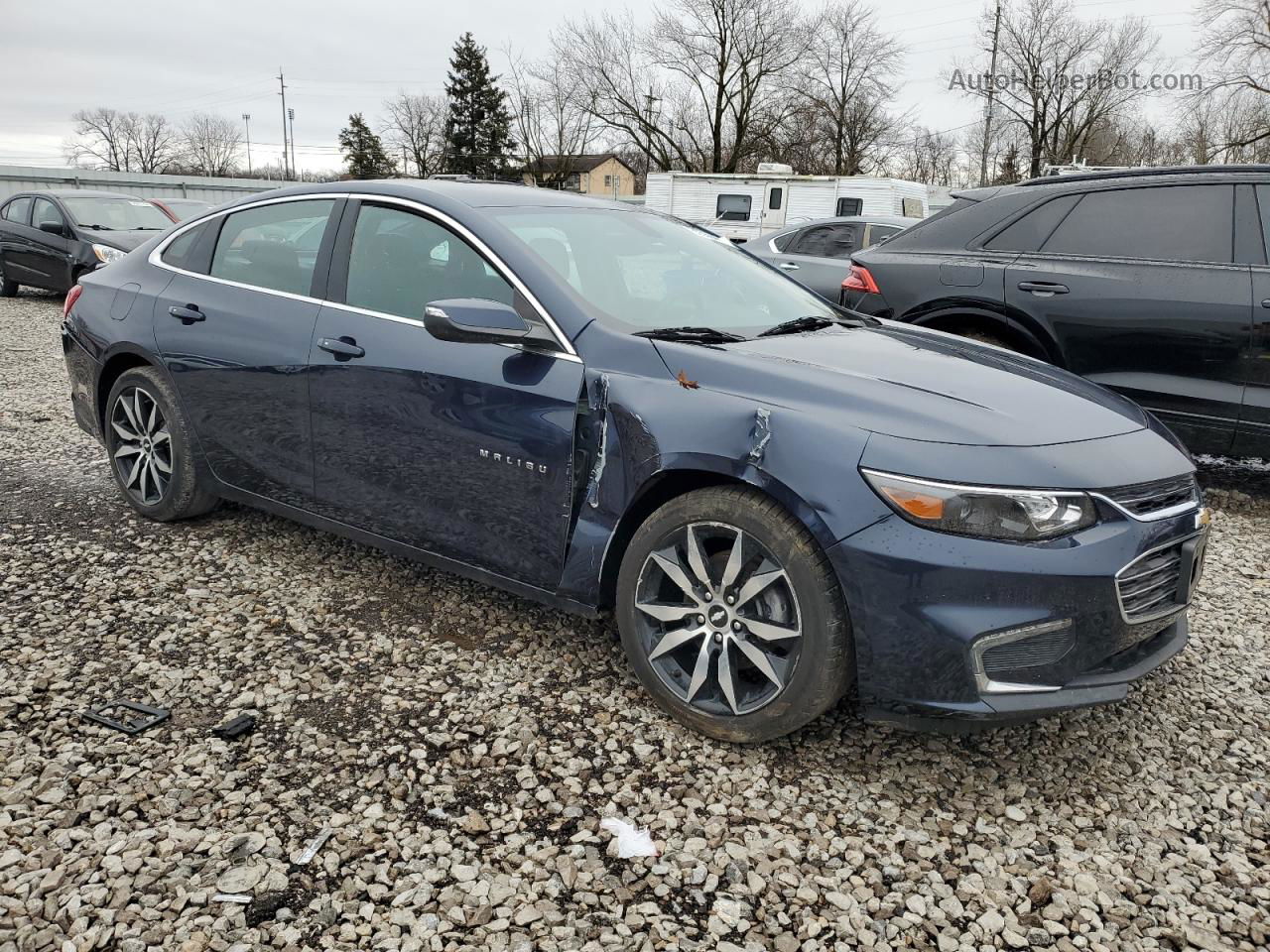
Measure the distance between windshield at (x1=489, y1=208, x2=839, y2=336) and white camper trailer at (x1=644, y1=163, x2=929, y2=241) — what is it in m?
16.3

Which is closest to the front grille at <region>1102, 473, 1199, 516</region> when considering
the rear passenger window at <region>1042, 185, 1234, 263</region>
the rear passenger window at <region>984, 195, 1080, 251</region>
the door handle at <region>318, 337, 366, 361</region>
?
the door handle at <region>318, 337, 366, 361</region>

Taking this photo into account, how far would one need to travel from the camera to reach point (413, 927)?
2.04 metres

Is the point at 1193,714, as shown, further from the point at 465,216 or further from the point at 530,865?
the point at 465,216

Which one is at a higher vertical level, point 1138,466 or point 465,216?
point 465,216

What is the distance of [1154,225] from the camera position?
5129mm

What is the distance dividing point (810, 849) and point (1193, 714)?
1563mm

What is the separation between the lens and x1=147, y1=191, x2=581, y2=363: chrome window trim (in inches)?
117

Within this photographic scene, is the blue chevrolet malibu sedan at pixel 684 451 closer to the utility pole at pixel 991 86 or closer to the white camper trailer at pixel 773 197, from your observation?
the white camper trailer at pixel 773 197

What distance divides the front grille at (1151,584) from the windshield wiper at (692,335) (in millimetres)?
1333

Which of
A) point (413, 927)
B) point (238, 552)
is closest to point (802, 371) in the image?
point (413, 927)

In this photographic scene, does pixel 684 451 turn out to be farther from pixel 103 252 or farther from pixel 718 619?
pixel 103 252

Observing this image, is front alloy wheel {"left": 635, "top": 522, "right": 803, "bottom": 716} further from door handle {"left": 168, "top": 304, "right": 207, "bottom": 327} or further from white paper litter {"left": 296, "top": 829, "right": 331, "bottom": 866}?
door handle {"left": 168, "top": 304, "right": 207, "bottom": 327}

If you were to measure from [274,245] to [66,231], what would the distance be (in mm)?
10988

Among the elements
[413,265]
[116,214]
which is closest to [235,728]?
[413,265]
